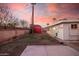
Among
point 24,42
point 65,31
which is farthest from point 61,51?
point 24,42

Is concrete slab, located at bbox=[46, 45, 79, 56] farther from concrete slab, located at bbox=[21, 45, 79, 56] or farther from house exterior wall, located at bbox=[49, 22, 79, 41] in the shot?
house exterior wall, located at bbox=[49, 22, 79, 41]

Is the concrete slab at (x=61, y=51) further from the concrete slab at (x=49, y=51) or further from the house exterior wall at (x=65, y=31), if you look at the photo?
the house exterior wall at (x=65, y=31)

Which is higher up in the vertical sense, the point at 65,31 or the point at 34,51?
the point at 65,31

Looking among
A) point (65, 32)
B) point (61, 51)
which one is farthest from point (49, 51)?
point (65, 32)

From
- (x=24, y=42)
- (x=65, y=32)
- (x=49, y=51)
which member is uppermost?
(x=65, y=32)

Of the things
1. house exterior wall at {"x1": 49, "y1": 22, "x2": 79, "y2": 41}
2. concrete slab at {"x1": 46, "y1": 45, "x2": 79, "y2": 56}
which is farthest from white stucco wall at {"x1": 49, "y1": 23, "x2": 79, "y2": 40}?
concrete slab at {"x1": 46, "y1": 45, "x2": 79, "y2": 56}

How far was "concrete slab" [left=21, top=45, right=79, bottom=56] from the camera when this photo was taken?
111 inches

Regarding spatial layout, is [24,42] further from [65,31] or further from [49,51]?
[65,31]

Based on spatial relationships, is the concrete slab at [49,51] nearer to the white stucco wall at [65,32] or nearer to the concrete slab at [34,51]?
the concrete slab at [34,51]

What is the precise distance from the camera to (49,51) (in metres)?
2.84

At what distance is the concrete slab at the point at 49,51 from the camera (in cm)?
282

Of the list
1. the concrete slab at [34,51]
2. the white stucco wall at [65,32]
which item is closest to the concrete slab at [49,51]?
the concrete slab at [34,51]

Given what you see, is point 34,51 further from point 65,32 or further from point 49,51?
point 65,32

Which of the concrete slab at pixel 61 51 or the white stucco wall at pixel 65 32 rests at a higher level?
the white stucco wall at pixel 65 32
